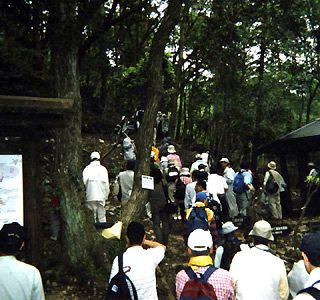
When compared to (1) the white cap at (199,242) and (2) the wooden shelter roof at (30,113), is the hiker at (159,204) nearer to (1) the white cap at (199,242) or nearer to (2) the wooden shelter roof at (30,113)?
(2) the wooden shelter roof at (30,113)

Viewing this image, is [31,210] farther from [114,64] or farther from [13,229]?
[114,64]

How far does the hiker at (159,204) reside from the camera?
8.11 metres

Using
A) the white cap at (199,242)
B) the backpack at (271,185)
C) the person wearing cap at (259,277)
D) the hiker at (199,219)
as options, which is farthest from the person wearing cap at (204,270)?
the backpack at (271,185)

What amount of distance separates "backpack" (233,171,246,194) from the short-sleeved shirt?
7.68 meters

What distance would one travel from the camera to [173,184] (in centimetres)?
1069

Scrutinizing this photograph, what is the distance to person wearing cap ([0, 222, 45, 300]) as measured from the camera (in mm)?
3346

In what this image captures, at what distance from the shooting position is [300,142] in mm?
15891

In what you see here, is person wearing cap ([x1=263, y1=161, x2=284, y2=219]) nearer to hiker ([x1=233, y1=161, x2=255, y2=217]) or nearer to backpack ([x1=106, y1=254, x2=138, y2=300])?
hiker ([x1=233, y1=161, x2=255, y2=217])

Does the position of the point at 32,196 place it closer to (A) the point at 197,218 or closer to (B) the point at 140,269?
(B) the point at 140,269

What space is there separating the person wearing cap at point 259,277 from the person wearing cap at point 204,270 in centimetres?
31

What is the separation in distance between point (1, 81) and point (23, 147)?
2.30 metres

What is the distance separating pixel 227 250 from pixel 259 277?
154 cm

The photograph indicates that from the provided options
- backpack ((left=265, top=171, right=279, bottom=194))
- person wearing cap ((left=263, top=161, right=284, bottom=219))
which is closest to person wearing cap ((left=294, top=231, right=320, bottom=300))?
backpack ((left=265, top=171, right=279, bottom=194))

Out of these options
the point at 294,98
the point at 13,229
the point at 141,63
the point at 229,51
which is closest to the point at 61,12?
the point at 13,229
